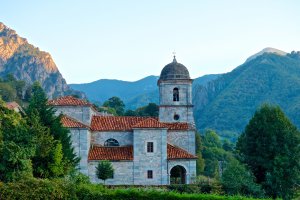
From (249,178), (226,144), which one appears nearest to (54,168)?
(249,178)

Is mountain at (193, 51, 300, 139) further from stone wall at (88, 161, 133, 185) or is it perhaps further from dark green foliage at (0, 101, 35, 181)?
dark green foliage at (0, 101, 35, 181)

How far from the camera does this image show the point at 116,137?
53688mm

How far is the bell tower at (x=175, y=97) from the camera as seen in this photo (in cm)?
5653

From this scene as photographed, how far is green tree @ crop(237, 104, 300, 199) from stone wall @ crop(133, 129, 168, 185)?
358 inches

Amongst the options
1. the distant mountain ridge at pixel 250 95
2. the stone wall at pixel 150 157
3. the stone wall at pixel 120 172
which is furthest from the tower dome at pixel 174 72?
the distant mountain ridge at pixel 250 95

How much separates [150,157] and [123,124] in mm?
5343

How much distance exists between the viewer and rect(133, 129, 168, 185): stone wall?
167 feet

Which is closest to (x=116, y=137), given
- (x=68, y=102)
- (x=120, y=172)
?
(x=120, y=172)

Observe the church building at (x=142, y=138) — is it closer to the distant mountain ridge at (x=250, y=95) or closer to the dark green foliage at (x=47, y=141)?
the dark green foliage at (x=47, y=141)

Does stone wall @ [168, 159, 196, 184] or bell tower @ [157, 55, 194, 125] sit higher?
bell tower @ [157, 55, 194, 125]

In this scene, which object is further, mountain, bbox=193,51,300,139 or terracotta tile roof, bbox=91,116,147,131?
mountain, bbox=193,51,300,139

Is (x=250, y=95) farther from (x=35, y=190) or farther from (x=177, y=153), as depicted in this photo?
(x=35, y=190)

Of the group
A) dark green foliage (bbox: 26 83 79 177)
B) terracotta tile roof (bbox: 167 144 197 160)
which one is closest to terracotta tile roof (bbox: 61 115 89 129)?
dark green foliage (bbox: 26 83 79 177)

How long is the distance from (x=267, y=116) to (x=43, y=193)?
1162 inches
